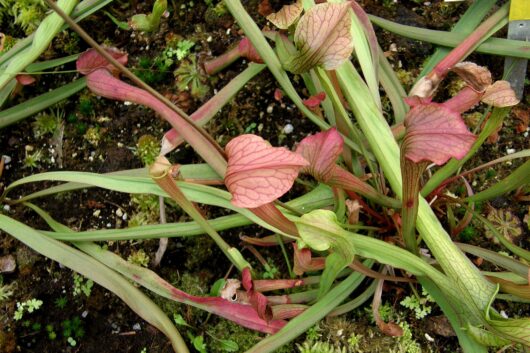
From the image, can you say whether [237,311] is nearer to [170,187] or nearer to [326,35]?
[170,187]

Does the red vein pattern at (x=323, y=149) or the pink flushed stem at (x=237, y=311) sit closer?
the red vein pattern at (x=323, y=149)

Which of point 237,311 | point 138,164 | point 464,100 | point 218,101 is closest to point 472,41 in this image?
point 464,100

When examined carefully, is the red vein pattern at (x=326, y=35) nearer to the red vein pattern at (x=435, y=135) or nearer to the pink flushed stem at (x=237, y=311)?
the red vein pattern at (x=435, y=135)

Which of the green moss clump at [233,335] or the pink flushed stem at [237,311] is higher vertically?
the pink flushed stem at [237,311]

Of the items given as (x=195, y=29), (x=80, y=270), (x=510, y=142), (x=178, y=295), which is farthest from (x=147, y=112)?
(x=510, y=142)

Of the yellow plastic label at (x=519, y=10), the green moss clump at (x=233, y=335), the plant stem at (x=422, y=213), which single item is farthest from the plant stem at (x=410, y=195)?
the yellow plastic label at (x=519, y=10)

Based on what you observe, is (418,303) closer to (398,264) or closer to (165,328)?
(398,264)

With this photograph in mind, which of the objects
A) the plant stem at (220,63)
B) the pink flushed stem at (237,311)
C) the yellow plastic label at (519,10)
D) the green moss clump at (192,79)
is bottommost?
the pink flushed stem at (237,311)

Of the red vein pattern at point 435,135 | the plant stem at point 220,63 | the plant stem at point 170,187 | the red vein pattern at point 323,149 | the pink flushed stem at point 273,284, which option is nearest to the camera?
the red vein pattern at point 435,135
